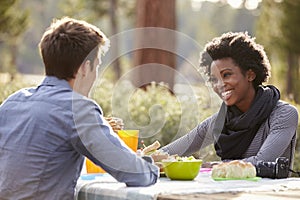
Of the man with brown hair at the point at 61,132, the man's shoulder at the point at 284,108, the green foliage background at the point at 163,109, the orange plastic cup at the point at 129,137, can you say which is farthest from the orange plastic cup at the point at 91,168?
the green foliage background at the point at 163,109

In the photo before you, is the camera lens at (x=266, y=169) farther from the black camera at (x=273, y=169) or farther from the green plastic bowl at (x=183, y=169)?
the green plastic bowl at (x=183, y=169)

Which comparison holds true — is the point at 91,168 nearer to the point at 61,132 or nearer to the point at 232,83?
the point at 61,132

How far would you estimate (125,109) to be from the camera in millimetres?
7977

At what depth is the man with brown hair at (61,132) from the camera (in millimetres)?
2990

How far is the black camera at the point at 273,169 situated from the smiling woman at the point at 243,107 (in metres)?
0.39

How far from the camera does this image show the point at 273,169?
341 cm

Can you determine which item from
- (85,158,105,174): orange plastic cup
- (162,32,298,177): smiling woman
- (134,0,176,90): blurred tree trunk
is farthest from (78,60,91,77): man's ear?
(134,0,176,90): blurred tree trunk

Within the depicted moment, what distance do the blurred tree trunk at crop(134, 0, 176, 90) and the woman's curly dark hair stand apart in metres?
6.35

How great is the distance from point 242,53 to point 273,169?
825mm

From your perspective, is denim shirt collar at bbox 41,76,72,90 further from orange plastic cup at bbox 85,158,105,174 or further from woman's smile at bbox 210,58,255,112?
woman's smile at bbox 210,58,255,112

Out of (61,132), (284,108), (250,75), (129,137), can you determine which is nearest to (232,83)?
(250,75)

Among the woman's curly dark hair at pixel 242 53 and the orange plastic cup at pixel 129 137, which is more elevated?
the woman's curly dark hair at pixel 242 53

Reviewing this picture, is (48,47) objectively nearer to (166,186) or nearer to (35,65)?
(166,186)

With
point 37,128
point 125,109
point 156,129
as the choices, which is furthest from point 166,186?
point 125,109
